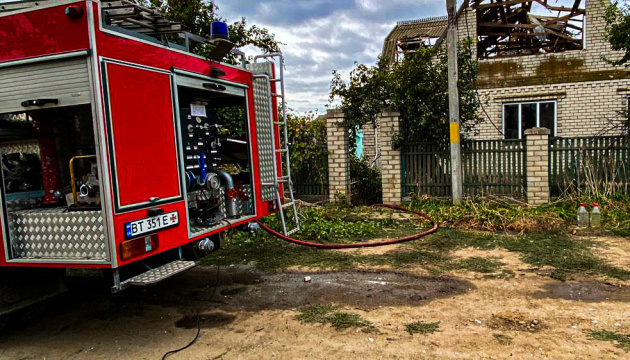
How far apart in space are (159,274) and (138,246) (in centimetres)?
38

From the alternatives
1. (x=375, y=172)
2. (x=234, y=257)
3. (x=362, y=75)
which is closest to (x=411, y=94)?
(x=362, y=75)

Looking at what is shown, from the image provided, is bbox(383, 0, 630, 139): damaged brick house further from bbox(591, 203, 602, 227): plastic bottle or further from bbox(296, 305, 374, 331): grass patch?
bbox(296, 305, 374, 331): grass patch

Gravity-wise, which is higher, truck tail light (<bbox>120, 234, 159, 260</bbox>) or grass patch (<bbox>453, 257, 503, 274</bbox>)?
truck tail light (<bbox>120, 234, 159, 260</bbox>)

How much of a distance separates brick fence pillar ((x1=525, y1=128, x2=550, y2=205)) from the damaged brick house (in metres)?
3.75

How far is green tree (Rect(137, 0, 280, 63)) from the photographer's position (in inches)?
394

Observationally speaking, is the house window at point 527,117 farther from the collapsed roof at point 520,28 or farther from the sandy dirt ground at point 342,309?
the sandy dirt ground at point 342,309

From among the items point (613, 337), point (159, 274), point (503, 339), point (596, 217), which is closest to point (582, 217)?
point (596, 217)

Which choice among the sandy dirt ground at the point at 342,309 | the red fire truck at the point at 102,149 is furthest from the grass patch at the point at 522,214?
the red fire truck at the point at 102,149

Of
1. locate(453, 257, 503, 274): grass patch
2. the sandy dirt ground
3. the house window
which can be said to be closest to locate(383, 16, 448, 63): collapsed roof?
the house window

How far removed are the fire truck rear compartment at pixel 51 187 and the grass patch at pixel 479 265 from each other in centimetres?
427

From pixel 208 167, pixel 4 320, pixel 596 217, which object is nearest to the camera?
pixel 4 320

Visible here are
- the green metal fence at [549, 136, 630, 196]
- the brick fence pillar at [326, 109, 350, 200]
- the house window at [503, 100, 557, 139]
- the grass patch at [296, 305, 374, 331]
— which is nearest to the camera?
the grass patch at [296, 305, 374, 331]

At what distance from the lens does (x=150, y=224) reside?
11.8ft

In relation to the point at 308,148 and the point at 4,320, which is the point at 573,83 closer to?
the point at 308,148
